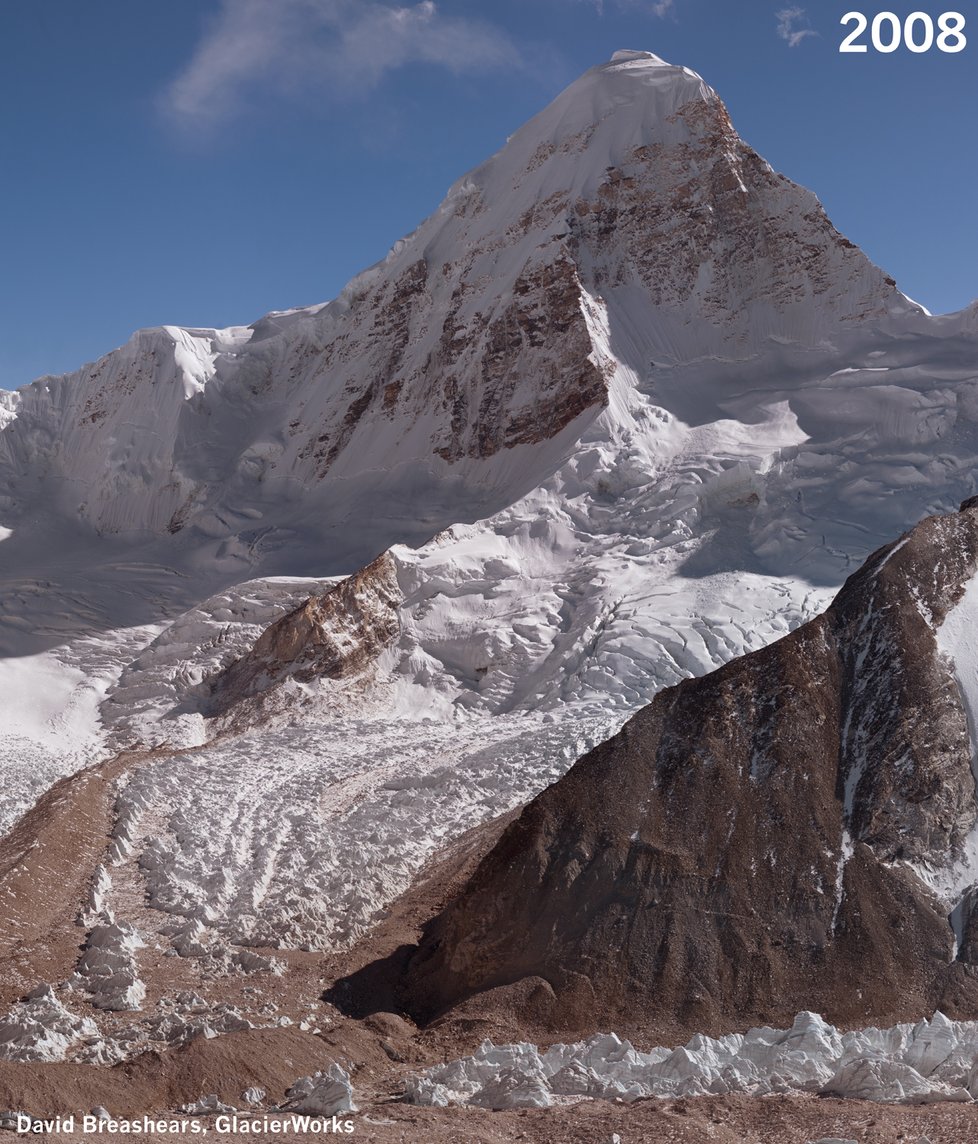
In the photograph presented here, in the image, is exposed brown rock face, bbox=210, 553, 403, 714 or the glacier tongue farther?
exposed brown rock face, bbox=210, 553, 403, 714

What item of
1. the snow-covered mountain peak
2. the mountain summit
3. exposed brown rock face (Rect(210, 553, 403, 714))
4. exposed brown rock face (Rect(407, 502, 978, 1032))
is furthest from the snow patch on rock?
the snow-covered mountain peak

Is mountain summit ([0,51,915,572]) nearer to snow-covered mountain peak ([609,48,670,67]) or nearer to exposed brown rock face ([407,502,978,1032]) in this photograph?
snow-covered mountain peak ([609,48,670,67])

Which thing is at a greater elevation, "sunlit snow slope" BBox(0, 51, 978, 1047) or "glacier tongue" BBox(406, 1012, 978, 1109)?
"sunlit snow slope" BBox(0, 51, 978, 1047)

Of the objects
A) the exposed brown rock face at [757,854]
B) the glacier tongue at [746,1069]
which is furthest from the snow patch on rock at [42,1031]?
the exposed brown rock face at [757,854]

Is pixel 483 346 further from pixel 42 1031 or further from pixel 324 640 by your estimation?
pixel 42 1031

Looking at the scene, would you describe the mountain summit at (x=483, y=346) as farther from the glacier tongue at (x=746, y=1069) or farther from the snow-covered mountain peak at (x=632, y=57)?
the glacier tongue at (x=746, y=1069)

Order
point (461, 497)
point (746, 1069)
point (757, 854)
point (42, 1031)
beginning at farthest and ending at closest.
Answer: point (461, 497) → point (757, 854) → point (42, 1031) → point (746, 1069)

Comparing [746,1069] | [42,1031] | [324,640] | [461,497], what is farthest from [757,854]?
[461,497]
